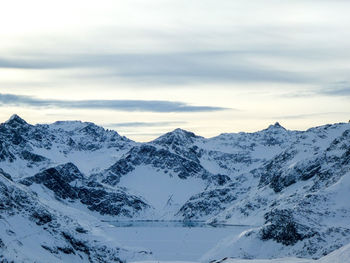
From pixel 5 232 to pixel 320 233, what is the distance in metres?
74.4

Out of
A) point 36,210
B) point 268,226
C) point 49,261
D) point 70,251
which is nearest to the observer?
point 49,261

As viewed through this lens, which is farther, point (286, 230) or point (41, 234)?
point (286, 230)

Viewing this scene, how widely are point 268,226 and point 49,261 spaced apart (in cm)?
6471

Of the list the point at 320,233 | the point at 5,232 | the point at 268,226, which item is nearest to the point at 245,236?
the point at 268,226

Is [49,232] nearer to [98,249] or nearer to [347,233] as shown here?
[98,249]

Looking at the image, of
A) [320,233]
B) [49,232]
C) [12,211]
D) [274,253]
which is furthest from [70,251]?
[320,233]

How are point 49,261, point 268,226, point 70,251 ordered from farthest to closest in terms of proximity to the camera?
1. point 268,226
2. point 70,251
3. point 49,261

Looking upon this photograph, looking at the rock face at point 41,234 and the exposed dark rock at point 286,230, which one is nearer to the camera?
the rock face at point 41,234

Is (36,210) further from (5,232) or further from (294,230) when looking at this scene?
(294,230)

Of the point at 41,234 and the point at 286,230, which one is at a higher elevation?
the point at 41,234

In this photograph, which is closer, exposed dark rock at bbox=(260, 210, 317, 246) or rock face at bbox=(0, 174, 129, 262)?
rock face at bbox=(0, 174, 129, 262)

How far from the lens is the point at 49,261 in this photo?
123375 mm

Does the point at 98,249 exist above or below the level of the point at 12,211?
below

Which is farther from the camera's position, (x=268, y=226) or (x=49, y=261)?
(x=268, y=226)
